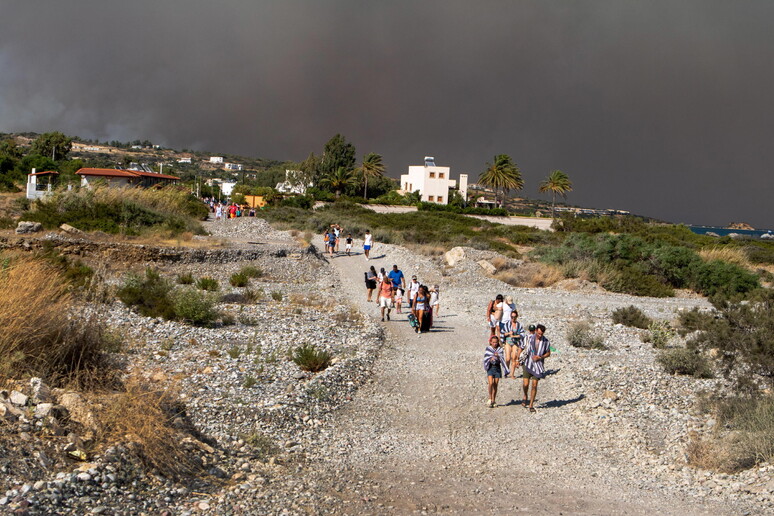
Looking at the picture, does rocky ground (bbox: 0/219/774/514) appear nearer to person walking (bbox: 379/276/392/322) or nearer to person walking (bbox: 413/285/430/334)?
person walking (bbox: 413/285/430/334)

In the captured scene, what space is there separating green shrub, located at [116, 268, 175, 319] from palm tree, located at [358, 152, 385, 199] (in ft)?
275

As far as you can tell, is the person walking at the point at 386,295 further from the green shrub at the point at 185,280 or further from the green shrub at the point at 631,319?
the green shrub at the point at 185,280

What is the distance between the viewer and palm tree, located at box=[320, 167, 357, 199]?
97.9 meters

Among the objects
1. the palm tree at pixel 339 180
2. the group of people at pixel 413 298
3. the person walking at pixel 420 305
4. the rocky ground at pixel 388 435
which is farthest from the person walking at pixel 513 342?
the palm tree at pixel 339 180

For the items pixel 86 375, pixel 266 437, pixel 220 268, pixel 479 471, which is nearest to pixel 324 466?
pixel 266 437

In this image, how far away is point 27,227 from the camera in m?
29.6

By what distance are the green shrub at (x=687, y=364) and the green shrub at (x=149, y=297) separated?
39.1 ft

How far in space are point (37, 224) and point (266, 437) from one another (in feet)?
84.5

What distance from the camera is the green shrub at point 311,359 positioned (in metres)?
13.2

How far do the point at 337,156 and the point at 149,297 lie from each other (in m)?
87.7

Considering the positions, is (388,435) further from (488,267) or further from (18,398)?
(488,267)

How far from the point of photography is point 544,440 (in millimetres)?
10102

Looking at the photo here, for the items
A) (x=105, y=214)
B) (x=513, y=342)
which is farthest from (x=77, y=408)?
(x=105, y=214)

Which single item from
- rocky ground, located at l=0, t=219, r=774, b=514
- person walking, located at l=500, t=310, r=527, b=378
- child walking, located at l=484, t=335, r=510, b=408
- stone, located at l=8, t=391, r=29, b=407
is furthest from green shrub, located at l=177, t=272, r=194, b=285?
stone, located at l=8, t=391, r=29, b=407
